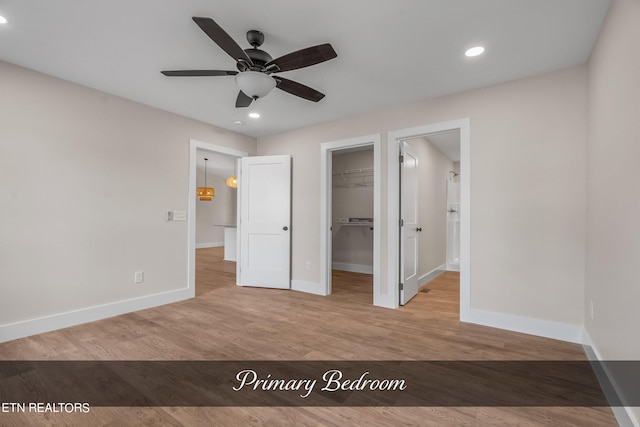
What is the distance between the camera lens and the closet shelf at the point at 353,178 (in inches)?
246

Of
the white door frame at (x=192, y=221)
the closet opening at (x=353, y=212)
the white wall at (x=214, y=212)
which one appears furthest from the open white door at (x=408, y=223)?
the white wall at (x=214, y=212)

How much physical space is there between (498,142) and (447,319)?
6.40 feet

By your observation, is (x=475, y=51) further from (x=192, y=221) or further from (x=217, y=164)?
(x=217, y=164)

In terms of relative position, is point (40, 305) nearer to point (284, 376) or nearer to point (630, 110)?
point (284, 376)

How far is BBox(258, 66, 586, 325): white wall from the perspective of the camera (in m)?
2.67

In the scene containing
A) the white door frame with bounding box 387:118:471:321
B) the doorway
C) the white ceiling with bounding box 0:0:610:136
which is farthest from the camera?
the doorway

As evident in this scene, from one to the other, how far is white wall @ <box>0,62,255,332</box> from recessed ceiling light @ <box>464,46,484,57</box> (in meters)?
3.48

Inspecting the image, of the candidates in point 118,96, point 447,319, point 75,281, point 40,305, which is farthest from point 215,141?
point 447,319

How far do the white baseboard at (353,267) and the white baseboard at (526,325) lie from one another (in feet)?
9.71

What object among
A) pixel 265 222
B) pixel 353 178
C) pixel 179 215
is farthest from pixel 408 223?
pixel 179 215

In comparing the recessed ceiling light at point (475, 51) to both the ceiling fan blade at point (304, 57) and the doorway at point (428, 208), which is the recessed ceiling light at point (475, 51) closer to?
the doorway at point (428, 208)

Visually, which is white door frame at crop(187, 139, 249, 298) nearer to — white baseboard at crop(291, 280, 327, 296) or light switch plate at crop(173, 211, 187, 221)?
light switch plate at crop(173, 211, 187, 221)

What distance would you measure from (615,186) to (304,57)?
2.13 meters

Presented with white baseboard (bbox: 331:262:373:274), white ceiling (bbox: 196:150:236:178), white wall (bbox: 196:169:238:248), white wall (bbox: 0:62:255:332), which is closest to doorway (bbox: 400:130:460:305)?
white baseboard (bbox: 331:262:373:274)
